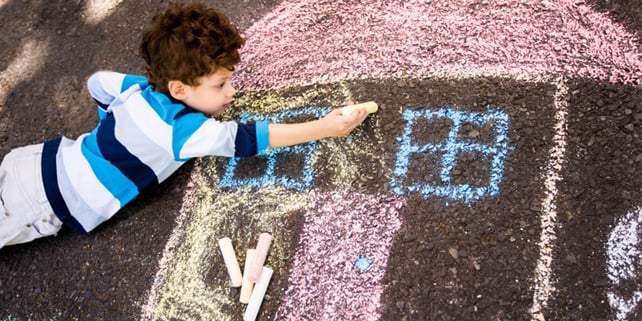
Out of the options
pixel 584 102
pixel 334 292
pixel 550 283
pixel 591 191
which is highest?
pixel 584 102

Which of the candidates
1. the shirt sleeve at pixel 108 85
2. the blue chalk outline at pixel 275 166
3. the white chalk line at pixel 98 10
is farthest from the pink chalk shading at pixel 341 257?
the white chalk line at pixel 98 10

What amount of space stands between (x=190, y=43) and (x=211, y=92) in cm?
20

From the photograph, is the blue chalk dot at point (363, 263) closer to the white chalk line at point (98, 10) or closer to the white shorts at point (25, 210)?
the white shorts at point (25, 210)

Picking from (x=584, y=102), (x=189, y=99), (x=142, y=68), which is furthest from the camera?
(x=142, y=68)

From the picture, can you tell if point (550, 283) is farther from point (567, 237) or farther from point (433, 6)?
point (433, 6)

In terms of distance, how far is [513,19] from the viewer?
2.32m

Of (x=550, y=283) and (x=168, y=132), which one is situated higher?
(x=168, y=132)

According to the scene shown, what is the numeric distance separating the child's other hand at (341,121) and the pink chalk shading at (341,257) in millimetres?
215

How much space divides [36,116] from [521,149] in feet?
6.78

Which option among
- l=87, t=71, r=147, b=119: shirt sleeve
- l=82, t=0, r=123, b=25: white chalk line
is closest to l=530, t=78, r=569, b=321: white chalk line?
l=87, t=71, r=147, b=119: shirt sleeve

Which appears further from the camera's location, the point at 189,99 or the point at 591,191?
the point at 189,99

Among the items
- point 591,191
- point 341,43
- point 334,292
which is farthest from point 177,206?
point 591,191

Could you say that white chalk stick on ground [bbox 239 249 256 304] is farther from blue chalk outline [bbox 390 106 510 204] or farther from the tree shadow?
the tree shadow

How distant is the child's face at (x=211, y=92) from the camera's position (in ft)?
7.01
